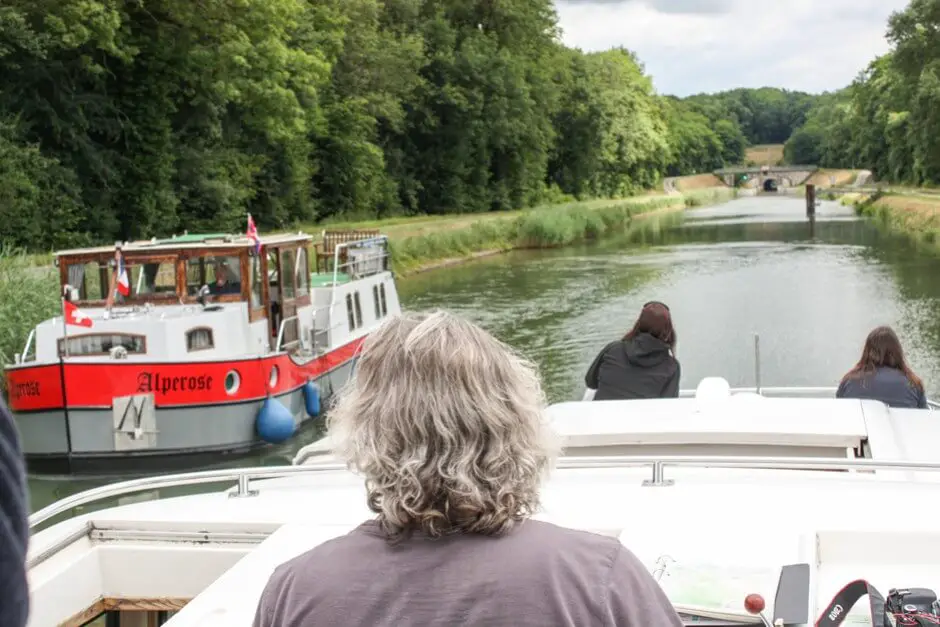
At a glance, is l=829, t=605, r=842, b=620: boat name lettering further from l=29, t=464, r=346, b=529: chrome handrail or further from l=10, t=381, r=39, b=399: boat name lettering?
l=10, t=381, r=39, b=399: boat name lettering

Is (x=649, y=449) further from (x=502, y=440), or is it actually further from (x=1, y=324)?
(x=1, y=324)

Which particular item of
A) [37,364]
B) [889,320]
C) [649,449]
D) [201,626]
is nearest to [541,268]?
[889,320]

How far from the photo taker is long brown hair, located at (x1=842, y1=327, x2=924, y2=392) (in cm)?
759

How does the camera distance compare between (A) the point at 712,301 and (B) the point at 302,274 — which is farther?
(A) the point at 712,301

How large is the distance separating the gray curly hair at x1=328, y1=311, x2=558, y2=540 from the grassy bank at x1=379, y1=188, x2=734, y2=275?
1528 inches

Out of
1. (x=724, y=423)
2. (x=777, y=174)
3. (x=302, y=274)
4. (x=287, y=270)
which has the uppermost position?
(x=777, y=174)

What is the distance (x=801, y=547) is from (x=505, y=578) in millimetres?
1822

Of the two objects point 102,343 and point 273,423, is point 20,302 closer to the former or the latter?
point 102,343

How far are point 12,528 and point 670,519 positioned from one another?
9.31ft

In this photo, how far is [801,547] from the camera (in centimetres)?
345

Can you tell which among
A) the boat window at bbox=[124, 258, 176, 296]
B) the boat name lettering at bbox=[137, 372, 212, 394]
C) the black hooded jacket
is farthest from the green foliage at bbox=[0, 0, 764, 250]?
the black hooded jacket

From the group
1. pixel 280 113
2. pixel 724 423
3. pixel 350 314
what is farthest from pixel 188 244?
pixel 280 113

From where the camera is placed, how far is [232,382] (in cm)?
1469

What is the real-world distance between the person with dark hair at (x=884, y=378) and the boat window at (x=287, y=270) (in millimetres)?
10480
